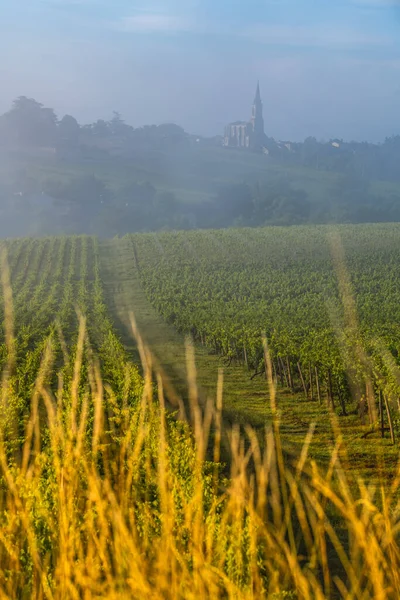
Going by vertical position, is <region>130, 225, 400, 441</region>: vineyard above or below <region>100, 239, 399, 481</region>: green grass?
above

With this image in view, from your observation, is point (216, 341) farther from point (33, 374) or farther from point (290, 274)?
point (290, 274)

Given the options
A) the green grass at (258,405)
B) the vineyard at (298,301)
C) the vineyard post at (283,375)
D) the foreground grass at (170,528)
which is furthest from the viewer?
the vineyard post at (283,375)

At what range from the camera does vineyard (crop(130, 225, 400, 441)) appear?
33875 millimetres

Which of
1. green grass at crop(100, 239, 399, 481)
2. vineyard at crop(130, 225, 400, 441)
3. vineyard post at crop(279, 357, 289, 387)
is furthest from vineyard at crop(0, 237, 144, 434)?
vineyard post at crop(279, 357, 289, 387)

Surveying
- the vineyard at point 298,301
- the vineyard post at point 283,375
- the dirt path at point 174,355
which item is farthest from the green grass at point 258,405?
the vineyard post at point 283,375

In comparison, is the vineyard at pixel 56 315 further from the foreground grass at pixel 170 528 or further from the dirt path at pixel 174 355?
the foreground grass at pixel 170 528

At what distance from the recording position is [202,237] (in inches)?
4269

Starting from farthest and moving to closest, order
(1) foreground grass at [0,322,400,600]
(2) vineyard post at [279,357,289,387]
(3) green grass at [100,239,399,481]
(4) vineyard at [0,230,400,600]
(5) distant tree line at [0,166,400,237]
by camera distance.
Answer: (5) distant tree line at [0,166,400,237] → (2) vineyard post at [279,357,289,387] → (3) green grass at [100,239,399,481] → (4) vineyard at [0,230,400,600] → (1) foreground grass at [0,322,400,600]

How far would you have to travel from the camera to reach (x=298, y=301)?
65.5m

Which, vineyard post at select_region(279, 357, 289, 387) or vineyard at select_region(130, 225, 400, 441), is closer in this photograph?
vineyard at select_region(130, 225, 400, 441)

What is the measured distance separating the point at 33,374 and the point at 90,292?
3970 centimetres

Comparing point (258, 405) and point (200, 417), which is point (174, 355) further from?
point (200, 417)

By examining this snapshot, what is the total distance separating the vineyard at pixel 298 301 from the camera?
33875mm

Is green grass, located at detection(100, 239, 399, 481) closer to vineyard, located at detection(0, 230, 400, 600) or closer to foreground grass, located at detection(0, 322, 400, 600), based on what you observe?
vineyard, located at detection(0, 230, 400, 600)
